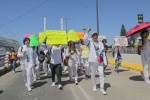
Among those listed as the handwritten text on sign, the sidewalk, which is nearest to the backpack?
the handwritten text on sign

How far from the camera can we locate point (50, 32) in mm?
11078

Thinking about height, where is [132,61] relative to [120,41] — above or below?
below

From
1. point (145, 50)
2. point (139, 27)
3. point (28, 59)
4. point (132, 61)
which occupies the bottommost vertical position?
point (132, 61)

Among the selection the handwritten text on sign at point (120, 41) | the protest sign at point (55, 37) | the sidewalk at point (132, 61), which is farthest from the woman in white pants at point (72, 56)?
the sidewalk at point (132, 61)

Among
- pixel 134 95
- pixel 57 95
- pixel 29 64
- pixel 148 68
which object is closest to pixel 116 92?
pixel 134 95

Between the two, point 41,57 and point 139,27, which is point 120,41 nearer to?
point 139,27

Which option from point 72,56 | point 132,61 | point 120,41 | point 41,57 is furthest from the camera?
Answer: point 132,61

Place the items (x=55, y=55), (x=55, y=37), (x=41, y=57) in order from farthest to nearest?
(x=41, y=57) → (x=55, y=37) → (x=55, y=55)

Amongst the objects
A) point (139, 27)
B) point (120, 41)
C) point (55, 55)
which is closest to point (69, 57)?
point (55, 55)

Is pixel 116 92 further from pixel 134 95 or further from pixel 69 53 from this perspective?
pixel 69 53

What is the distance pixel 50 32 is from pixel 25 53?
4.49 feet

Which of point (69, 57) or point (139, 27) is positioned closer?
point (139, 27)

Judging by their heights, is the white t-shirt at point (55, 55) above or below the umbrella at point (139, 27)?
below

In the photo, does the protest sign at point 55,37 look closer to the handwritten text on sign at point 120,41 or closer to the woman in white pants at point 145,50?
the woman in white pants at point 145,50
